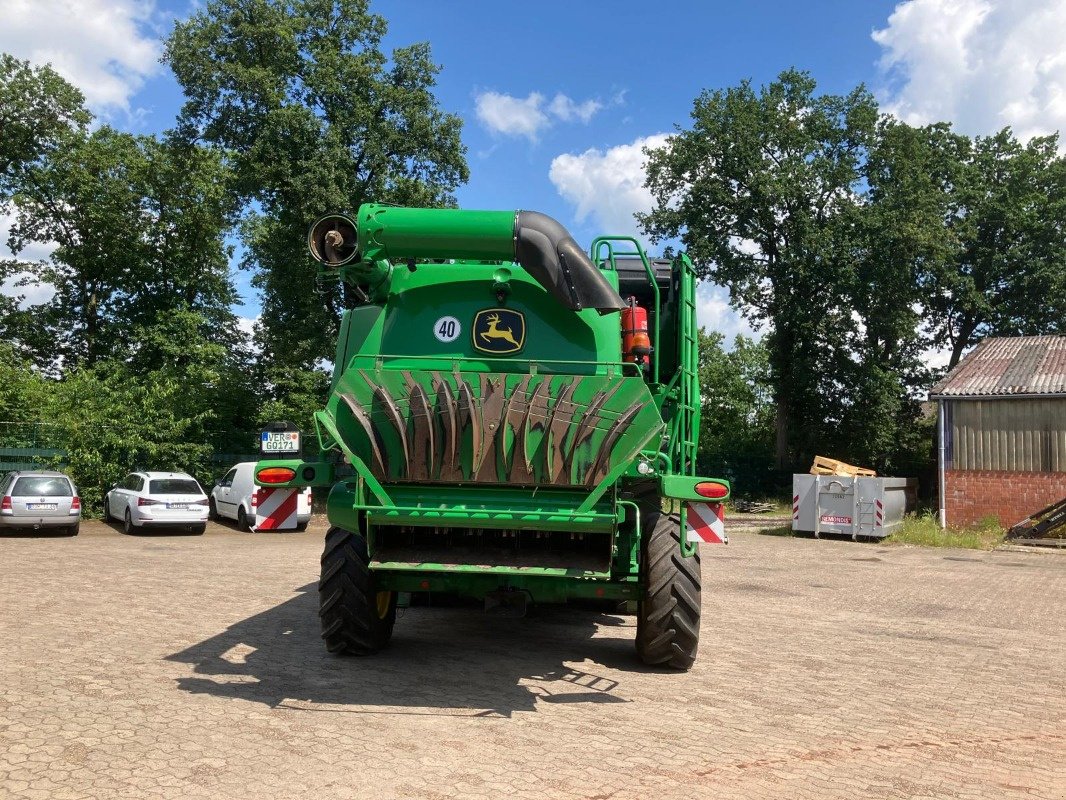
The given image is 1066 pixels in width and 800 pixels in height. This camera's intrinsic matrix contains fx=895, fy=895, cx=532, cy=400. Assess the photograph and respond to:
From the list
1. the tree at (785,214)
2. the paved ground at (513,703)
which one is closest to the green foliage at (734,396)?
the tree at (785,214)

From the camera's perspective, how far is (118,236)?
2941cm

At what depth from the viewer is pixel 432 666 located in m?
7.15

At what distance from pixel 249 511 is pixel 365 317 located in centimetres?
1613

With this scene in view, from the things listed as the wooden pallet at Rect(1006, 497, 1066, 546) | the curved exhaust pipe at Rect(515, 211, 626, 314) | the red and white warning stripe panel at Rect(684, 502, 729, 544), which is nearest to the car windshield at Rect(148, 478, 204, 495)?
the curved exhaust pipe at Rect(515, 211, 626, 314)

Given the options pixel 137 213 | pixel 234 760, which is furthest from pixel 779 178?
pixel 234 760

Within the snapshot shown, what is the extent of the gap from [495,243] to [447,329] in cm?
92

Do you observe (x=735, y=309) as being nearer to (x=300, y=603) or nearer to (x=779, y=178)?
(x=779, y=178)

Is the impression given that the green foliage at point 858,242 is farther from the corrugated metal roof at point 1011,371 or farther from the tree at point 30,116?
the tree at point 30,116

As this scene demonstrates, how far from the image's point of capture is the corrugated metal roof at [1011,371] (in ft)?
78.1

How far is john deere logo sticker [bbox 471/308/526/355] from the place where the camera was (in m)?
7.09

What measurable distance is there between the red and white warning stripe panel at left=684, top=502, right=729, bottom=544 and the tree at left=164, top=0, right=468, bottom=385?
22935mm

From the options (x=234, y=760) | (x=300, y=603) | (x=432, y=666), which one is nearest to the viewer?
(x=234, y=760)

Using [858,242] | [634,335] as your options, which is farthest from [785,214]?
[634,335]

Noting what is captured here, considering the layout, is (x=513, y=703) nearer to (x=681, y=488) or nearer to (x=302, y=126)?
(x=681, y=488)
